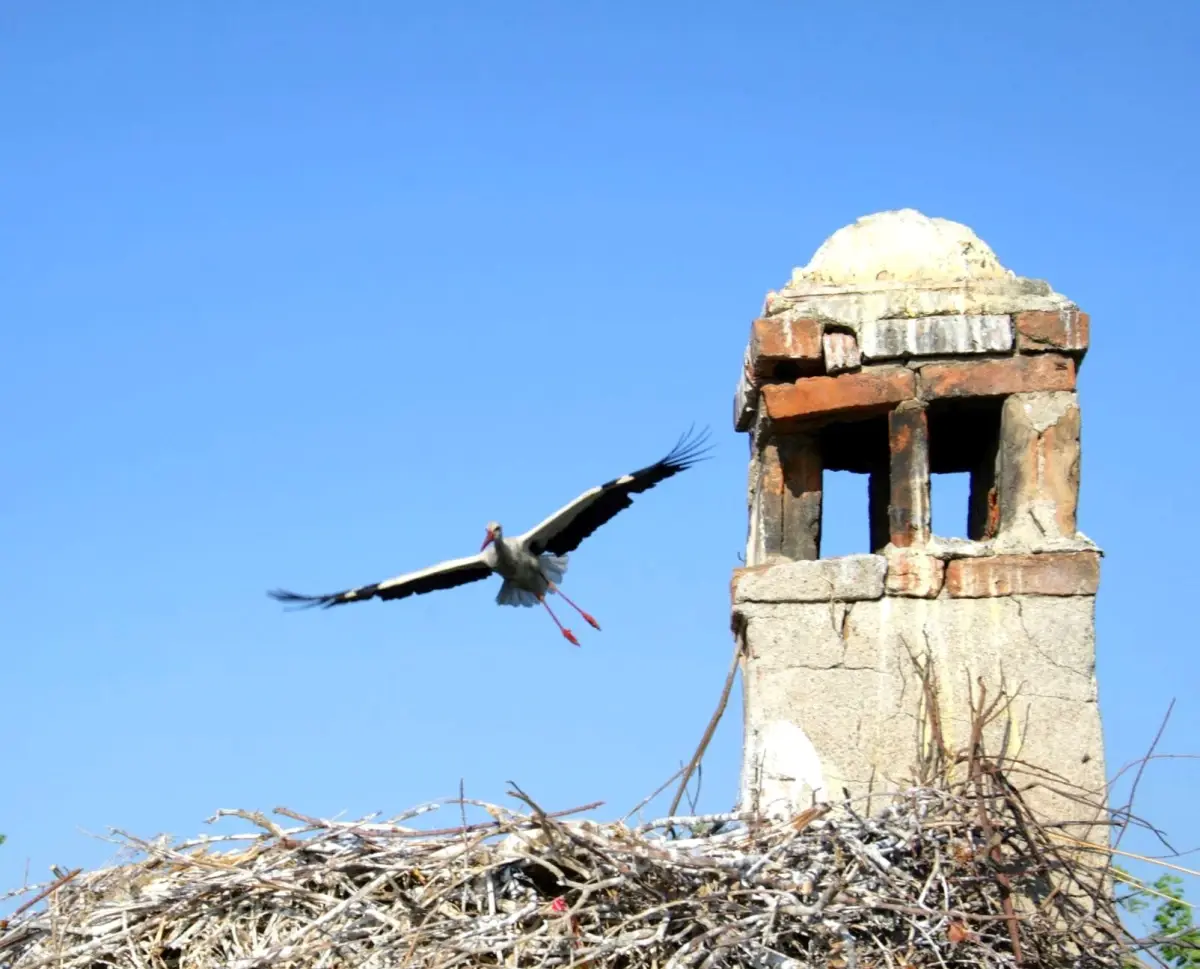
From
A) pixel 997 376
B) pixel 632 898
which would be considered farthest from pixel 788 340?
pixel 632 898

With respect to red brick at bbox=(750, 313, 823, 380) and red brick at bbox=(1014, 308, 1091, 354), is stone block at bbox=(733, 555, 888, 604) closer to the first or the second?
red brick at bbox=(750, 313, 823, 380)

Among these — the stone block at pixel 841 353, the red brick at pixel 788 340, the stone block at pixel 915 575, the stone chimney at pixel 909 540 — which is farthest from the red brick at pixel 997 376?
the stone block at pixel 915 575

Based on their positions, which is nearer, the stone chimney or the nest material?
the nest material

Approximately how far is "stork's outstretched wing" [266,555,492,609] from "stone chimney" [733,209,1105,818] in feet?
14.6

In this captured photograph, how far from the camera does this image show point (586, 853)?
6.25m

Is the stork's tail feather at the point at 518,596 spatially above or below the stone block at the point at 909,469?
above

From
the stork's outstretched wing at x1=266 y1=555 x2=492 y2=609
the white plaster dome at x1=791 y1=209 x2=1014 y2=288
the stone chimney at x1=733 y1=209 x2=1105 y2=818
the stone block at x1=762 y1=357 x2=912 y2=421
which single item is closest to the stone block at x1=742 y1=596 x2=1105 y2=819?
the stone chimney at x1=733 y1=209 x2=1105 y2=818

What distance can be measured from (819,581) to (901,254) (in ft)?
3.93

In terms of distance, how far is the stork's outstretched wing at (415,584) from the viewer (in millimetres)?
11742

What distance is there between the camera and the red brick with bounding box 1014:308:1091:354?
7215 mm

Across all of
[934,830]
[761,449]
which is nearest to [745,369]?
[761,449]

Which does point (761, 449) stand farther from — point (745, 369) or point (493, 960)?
point (493, 960)

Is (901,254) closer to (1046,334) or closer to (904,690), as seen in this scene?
(1046,334)

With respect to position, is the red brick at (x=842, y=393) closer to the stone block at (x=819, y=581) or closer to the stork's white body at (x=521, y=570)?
the stone block at (x=819, y=581)
